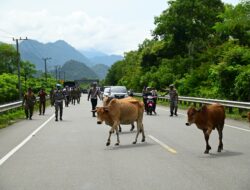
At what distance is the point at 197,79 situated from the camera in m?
46.2

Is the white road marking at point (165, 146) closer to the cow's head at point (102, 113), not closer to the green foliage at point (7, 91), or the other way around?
the cow's head at point (102, 113)

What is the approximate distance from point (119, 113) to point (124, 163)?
384 cm

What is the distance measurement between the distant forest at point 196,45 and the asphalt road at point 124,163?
1921cm

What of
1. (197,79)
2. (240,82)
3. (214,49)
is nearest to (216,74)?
(240,82)

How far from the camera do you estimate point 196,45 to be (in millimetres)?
59562

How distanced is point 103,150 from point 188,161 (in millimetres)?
2897

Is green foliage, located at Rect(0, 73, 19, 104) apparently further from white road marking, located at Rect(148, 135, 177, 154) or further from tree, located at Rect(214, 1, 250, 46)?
white road marking, located at Rect(148, 135, 177, 154)

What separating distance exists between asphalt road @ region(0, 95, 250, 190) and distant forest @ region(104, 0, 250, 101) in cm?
1921

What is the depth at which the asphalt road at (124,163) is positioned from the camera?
801 centimetres

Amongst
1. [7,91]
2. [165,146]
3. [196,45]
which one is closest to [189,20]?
[196,45]

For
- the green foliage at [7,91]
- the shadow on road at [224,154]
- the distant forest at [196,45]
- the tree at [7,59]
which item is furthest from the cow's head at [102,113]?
the tree at [7,59]

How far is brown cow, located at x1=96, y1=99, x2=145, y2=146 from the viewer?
13500mm

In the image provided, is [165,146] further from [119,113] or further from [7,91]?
[7,91]

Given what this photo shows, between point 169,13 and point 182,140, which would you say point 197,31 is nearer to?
point 169,13
